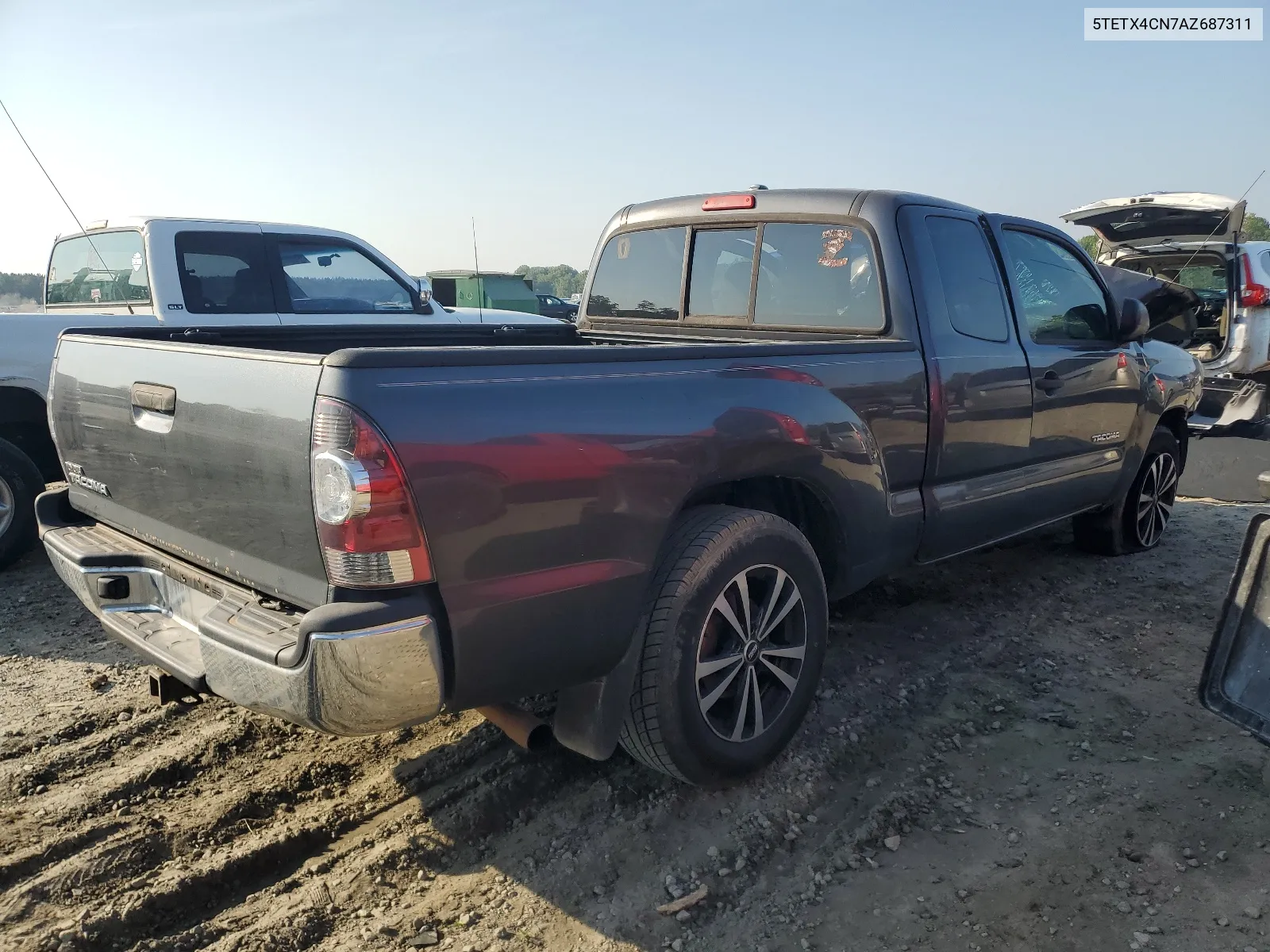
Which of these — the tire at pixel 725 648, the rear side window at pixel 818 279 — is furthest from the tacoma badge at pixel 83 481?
the rear side window at pixel 818 279

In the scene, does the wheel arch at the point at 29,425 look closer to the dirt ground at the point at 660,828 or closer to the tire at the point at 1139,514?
the dirt ground at the point at 660,828

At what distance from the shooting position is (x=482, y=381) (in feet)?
7.27

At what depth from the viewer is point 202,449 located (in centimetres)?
246

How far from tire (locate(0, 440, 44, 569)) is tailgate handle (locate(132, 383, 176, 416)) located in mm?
3109

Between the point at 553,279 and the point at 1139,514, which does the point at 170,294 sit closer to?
the point at 1139,514

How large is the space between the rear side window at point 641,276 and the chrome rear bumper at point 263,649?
101 inches

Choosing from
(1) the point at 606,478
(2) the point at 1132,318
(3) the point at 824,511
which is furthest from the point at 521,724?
(2) the point at 1132,318

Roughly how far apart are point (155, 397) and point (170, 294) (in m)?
3.77

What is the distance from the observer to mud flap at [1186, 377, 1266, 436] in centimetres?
768

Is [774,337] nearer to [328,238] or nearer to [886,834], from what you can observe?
[886,834]

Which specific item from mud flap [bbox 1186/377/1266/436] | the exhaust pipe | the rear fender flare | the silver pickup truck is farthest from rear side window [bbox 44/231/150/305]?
mud flap [bbox 1186/377/1266/436]

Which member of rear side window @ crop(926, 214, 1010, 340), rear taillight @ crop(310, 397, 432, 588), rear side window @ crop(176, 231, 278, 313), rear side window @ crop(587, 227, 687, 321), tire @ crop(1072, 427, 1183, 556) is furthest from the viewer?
rear side window @ crop(176, 231, 278, 313)

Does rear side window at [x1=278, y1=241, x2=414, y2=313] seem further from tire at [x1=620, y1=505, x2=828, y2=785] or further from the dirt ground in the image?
tire at [x1=620, y1=505, x2=828, y2=785]

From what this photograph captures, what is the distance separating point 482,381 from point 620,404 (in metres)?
0.42
